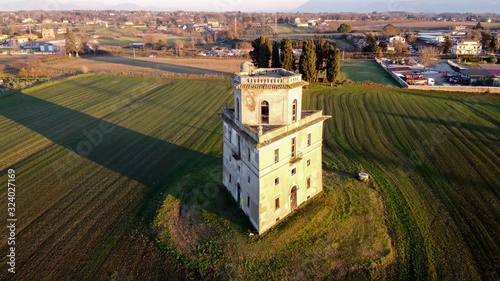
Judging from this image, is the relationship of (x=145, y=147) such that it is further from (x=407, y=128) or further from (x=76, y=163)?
(x=407, y=128)

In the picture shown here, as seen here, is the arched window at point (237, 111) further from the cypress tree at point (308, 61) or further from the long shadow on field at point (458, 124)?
the cypress tree at point (308, 61)

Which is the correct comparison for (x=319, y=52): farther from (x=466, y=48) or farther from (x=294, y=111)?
(x=466, y=48)

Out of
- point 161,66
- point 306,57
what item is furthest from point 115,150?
point 161,66

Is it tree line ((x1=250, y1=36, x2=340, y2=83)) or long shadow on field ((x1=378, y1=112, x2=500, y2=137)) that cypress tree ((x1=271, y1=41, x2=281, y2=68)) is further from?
long shadow on field ((x1=378, y1=112, x2=500, y2=137))

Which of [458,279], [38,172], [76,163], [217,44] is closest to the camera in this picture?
[458,279]

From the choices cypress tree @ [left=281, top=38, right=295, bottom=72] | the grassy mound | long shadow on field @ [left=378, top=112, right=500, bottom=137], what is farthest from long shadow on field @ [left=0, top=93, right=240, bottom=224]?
cypress tree @ [left=281, top=38, right=295, bottom=72]

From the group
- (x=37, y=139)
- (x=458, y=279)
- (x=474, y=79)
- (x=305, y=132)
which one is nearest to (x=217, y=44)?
(x=474, y=79)

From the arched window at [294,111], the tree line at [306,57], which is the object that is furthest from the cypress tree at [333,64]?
the arched window at [294,111]
